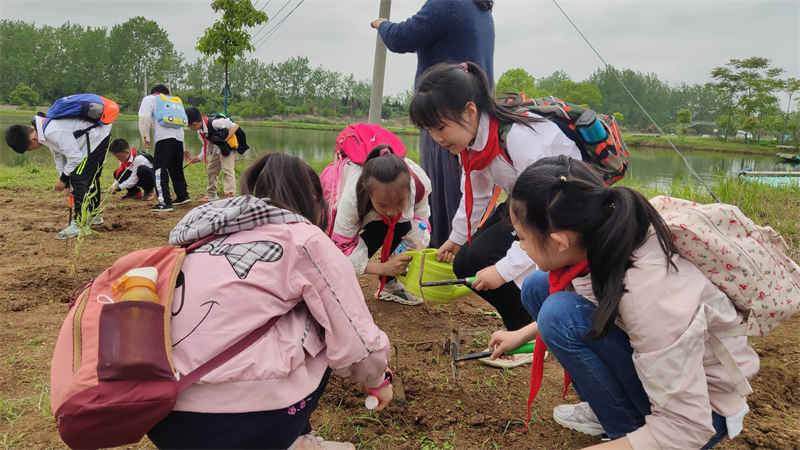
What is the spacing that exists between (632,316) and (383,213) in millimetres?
1450

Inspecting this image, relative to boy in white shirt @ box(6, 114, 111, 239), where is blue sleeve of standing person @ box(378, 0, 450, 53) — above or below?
above

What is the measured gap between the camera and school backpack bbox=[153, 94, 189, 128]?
5.61 meters

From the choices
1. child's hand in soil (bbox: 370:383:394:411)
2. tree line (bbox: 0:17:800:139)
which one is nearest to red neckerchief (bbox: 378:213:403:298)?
child's hand in soil (bbox: 370:383:394:411)

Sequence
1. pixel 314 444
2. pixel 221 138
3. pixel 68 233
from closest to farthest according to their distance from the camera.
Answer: pixel 314 444 < pixel 68 233 < pixel 221 138

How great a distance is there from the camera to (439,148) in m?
3.22

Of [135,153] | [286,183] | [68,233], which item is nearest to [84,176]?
[68,233]

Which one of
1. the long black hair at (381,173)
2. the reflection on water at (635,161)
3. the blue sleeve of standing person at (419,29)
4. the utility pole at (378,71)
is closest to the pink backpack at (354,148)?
the long black hair at (381,173)

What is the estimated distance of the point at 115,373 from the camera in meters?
1.05

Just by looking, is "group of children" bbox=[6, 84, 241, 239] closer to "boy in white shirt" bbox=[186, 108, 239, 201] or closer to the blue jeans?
"boy in white shirt" bbox=[186, 108, 239, 201]

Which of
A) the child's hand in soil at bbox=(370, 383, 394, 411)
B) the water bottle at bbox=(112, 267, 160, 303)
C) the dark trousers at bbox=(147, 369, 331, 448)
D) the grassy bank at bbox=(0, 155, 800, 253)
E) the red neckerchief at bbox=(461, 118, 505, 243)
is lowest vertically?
the child's hand in soil at bbox=(370, 383, 394, 411)

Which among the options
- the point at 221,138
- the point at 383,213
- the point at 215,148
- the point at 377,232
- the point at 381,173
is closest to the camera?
the point at 381,173

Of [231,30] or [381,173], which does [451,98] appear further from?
[231,30]

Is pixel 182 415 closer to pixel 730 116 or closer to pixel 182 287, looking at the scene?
pixel 182 287

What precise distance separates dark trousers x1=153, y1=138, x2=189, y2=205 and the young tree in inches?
156
